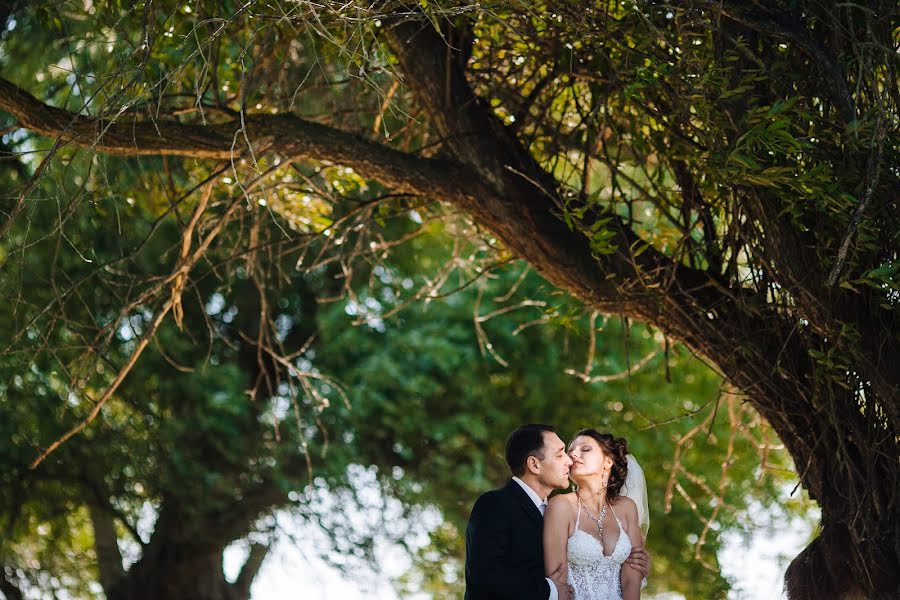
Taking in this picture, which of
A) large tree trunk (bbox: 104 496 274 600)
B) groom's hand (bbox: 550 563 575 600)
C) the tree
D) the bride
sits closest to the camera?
the tree

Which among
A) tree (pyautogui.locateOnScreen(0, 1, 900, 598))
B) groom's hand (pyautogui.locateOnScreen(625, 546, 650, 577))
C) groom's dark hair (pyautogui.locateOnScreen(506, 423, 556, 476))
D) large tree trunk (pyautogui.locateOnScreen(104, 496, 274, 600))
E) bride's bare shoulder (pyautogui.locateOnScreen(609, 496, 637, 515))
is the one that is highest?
large tree trunk (pyautogui.locateOnScreen(104, 496, 274, 600))

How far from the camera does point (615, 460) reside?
439 cm

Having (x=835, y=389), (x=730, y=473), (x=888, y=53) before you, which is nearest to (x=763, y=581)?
(x=730, y=473)

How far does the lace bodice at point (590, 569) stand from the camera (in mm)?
4129

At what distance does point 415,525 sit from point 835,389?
770cm

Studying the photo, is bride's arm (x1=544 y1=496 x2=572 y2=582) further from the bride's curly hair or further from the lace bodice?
the bride's curly hair

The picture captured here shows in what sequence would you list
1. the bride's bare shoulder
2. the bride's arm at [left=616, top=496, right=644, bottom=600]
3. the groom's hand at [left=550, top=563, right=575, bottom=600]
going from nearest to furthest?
the groom's hand at [left=550, top=563, right=575, bottom=600] → the bride's arm at [left=616, top=496, right=644, bottom=600] → the bride's bare shoulder

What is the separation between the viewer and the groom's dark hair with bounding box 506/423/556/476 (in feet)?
13.6

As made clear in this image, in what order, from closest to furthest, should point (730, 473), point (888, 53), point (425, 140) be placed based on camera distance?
point (888, 53)
point (425, 140)
point (730, 473)

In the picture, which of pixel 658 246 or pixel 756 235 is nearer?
pixel 756 235

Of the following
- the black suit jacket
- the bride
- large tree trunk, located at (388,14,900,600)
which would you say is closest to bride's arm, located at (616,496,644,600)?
the bride

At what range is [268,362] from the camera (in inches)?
458

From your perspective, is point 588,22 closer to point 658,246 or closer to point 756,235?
point 756,235

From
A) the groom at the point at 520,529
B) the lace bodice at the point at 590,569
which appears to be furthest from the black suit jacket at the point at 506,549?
the lace bodice at the point at 590,569
